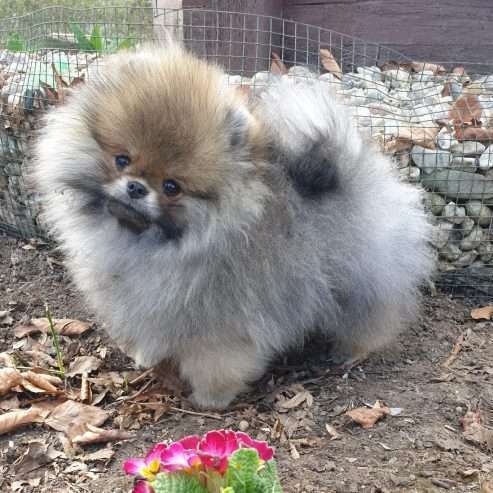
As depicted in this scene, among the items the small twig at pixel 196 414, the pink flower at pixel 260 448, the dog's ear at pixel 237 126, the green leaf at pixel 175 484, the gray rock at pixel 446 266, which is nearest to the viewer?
the green leaf at pixel 175 484

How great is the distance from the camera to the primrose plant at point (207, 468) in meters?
1.51

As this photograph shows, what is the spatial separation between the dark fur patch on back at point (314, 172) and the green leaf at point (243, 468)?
1210 millimetres

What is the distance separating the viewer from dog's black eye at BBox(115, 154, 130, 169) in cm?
216

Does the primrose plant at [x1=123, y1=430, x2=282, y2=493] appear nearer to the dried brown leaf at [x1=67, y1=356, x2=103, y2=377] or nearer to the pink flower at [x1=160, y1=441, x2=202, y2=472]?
the pink flower at [x1=160, y1=441, x2=202, y2=472]

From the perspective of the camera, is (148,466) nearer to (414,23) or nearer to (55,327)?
(55,327)

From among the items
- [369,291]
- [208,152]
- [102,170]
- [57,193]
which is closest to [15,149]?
[57,193]

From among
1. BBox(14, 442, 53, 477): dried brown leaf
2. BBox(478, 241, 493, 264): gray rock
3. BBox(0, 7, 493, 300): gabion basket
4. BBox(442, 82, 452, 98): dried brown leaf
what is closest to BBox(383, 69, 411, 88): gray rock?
BBox(0, 7, 493, 300): gabion basket

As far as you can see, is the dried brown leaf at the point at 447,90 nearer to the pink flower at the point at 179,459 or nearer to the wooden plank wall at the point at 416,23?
the wooden plank wall at the point at 416,23

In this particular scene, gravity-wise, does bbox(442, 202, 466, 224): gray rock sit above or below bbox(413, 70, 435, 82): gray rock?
below

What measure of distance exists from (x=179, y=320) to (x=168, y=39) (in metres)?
1.10

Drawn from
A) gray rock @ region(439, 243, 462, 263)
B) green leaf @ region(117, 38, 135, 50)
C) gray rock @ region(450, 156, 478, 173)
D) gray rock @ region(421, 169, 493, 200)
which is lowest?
gray rock @ region(439, 243, 462, 263)

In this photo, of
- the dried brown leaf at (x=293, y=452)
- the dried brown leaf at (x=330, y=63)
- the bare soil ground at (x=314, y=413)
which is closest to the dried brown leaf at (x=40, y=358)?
the bare soil ground at (x=314, y=413)

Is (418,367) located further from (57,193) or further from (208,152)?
(57,193)

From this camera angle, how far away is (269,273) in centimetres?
247
